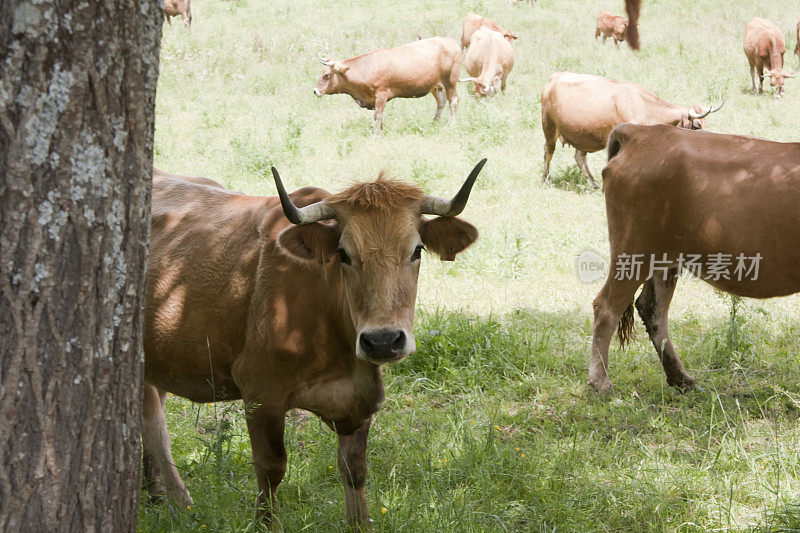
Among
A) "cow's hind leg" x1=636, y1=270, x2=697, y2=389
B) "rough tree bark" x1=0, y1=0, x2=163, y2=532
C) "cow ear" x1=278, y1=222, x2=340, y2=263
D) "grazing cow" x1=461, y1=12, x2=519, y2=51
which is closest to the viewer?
"rough tree bark" x1=0, y1=0, x2=163, y2=532

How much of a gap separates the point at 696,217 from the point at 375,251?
298 cm

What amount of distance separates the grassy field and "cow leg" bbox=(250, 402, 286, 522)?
110mm

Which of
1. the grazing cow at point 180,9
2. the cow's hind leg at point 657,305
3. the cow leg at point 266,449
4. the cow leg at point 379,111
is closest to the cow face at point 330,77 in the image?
the cow leg at point 379,111

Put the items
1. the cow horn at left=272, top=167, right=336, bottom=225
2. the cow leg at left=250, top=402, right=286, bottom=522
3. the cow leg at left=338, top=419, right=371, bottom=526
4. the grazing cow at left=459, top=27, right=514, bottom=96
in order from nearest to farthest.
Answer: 1. the cow horn at left=272, top=167, right=336, bottom=225
2. the cow leg at left=250, top=402, right=286, bottom=522
3. the cow leg at left=338, top=419, right=371, bottom=526
4. the grazing cow at left=459, top=27, right=514, bottom=96

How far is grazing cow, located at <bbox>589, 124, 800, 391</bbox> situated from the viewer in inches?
208

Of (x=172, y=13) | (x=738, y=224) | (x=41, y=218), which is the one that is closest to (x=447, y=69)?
(x=172, y=13)

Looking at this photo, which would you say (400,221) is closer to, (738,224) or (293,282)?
(293,282)

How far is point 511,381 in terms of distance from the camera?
5.66m

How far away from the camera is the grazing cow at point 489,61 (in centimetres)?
1819

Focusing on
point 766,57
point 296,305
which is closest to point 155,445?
point 296,305

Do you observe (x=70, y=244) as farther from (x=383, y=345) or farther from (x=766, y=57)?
(x=766, y=57)

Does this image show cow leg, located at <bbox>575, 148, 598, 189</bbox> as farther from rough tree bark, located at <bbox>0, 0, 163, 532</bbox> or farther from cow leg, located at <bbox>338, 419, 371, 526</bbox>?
rough tree bark, located at <bbox>0, 0, 163, 532</bbox>

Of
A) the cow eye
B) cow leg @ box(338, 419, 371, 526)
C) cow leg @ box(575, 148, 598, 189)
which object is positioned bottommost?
cow leg @ box(575, 148, 598, 189)

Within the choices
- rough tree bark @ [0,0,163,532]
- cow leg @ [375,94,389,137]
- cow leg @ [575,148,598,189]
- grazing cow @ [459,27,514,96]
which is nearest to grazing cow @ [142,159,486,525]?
rough tree bark @ [0,0,163,532]
